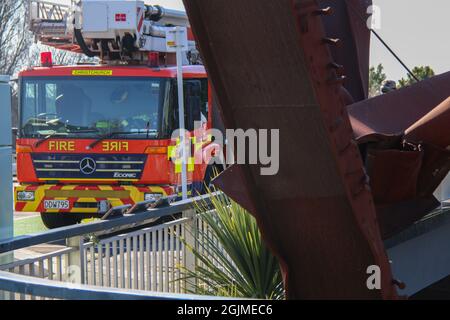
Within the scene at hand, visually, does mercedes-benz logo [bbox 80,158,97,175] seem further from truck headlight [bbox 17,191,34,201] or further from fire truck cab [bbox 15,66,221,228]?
truck headlight [bbox 17,191,34,201]

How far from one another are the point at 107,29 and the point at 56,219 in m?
3.38

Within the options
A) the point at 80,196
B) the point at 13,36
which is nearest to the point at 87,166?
the point at 80,196

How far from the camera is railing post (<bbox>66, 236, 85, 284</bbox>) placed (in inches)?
199

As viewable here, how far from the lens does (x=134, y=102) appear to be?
42.2 ft

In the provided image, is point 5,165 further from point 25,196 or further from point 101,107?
point 25,196

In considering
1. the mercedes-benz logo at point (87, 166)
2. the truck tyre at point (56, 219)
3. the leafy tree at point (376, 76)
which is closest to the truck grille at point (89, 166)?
the mercedes-benz logo at point (87, 166)

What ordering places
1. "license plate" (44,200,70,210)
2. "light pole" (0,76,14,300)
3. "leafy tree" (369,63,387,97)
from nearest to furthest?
"light pole" (0,76,14,300) → "leafy tree" (369,63,387,97) → "license plate" (44,200,70,210)

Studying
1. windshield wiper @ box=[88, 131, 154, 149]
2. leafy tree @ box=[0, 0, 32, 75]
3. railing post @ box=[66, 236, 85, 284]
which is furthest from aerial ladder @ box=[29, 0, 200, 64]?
leafy tree @ box=[0, 0, 32, 75]

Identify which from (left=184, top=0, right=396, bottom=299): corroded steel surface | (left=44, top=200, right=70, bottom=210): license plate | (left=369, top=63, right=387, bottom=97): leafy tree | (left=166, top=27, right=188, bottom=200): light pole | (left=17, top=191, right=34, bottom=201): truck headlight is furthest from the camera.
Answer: (left=17, top=191, right=34, bottom=201): truck headlight

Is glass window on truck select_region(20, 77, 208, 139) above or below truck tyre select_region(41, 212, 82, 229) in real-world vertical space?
above

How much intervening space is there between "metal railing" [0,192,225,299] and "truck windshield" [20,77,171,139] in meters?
6.17

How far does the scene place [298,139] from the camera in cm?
404

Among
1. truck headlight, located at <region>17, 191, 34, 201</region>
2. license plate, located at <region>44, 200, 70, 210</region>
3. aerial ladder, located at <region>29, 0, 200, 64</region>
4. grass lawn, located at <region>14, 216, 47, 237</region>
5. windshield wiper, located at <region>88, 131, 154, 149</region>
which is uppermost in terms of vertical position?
aerial ladder, located at <region>29, 0, 200, 64</region>
